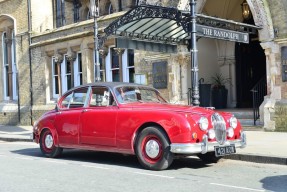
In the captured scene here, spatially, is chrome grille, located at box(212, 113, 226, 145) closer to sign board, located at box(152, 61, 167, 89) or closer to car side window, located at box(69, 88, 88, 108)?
car side window, located at box(69, 88, 88, 108)

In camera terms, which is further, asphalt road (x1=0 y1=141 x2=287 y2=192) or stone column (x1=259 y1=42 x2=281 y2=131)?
stone column (x1=259 y1=42 x2=281 y2=131)

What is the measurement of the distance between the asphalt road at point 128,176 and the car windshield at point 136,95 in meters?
1.40

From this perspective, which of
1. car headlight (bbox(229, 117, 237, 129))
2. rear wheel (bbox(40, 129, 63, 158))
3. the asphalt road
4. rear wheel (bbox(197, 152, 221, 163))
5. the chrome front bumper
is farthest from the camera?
rear wheel (bbox(40, 129, 63, 158))

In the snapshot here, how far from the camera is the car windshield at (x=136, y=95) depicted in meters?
9.34

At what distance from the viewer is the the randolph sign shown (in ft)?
39.7

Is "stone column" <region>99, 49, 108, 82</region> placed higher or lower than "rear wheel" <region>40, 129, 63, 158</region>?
higher

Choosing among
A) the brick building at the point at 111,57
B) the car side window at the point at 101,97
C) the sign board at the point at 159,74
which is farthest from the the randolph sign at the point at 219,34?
the sign board at the point at 159,74

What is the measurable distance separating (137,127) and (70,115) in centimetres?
212

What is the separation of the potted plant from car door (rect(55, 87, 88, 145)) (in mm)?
9500

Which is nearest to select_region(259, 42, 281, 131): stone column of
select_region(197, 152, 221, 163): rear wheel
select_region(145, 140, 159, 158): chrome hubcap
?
select_region(197, 152, 221, 163): rear wheel

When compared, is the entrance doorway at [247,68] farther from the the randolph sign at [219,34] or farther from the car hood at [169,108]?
the car hood at [169,108]

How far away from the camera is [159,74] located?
17609 mm

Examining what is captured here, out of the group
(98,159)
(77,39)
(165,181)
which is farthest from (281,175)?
(77,39)

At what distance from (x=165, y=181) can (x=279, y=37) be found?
8.52m
